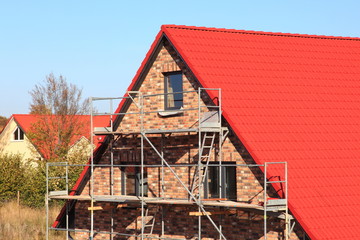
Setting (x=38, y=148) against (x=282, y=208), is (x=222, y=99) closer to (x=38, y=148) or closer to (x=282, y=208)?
(x=282, y=208)

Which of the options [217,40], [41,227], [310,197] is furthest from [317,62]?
[41,227]

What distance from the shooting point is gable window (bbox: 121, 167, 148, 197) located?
2125 centimetres

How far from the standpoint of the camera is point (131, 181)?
21438 mm

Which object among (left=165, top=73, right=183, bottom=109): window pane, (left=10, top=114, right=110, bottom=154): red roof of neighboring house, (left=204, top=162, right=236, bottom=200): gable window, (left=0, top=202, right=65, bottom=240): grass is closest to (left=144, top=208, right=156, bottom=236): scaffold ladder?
(left=204, top=162, right=236, bottom=200): gable window

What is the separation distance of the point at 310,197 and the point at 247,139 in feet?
6.61

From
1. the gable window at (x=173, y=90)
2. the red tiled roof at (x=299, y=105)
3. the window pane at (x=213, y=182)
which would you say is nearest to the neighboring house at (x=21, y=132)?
the gable window at (x=173, y=90)

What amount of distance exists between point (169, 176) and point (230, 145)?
8.20 ft

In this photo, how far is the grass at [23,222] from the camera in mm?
26467

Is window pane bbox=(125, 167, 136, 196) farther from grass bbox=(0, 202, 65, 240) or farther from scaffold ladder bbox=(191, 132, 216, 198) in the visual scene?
grass bbox=(0, 202, 65, 240)

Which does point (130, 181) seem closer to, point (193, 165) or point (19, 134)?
point (193, 165)

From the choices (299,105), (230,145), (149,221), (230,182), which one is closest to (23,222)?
(149,221)

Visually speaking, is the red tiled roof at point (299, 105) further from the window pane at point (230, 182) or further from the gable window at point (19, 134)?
the gable window at point (19, 134)

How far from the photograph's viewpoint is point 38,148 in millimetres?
48781

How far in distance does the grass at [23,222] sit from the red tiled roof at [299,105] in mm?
9902
